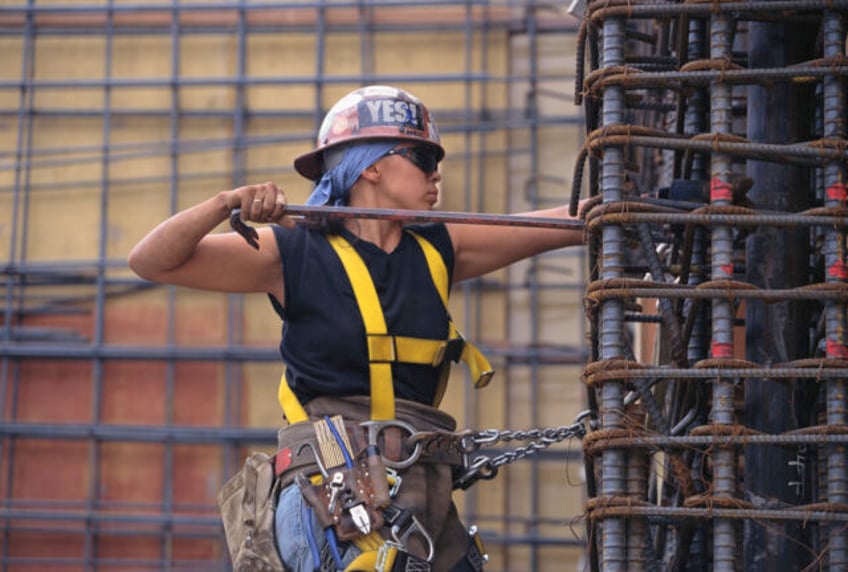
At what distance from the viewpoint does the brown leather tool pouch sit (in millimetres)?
5133

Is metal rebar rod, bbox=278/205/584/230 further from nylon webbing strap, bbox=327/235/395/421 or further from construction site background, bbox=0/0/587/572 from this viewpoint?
construction site background, bbox=0/0/587/572

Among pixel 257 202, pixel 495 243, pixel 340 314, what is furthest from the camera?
pixel 495 243

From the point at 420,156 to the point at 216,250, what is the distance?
797 mm

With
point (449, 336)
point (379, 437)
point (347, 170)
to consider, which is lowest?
point (379, 437)

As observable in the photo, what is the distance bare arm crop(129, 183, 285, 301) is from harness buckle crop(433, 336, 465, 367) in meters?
Answer: 0.54

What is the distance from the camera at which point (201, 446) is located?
15883mm

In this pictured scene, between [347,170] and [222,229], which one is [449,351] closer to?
[347,170]

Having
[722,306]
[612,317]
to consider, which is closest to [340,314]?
[612,317]

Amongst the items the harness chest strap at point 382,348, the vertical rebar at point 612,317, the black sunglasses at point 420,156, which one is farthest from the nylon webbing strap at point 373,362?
the vertical rebar at point 612,317

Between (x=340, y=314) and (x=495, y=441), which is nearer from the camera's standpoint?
(x=340, y=314)

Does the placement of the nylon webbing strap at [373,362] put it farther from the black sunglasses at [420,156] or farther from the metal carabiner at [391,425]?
the black sunglasses at [420,156]

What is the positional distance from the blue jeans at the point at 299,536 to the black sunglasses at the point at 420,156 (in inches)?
46.3

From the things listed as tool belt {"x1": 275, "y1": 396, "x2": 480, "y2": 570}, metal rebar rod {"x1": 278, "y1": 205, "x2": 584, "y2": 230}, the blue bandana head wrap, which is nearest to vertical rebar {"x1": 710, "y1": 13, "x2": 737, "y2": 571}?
metal rebar rod {"x1": 278, "y1": 205, "x2": 584, "y2": 230}

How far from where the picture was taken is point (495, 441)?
538cm
